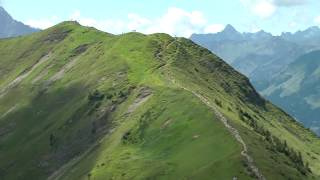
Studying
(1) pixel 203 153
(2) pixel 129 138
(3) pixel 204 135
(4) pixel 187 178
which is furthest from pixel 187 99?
(4) pixel 187 178

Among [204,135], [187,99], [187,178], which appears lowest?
[187,178]

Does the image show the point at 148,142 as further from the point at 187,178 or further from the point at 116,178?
the point at 187,178

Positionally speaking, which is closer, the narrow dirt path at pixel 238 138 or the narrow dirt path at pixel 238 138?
the narrow dirt path at pixel 238 138

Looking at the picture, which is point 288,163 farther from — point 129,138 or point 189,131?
point 129,138

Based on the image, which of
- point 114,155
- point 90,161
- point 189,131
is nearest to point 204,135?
point 189,131

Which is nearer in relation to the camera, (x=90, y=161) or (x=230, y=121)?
(x=230, y=121)

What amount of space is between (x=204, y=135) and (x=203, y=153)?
13.1 meters

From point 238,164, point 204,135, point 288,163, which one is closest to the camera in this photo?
point 238,164

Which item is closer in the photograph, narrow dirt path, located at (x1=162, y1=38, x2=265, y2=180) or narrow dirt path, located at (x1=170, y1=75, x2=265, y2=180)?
narrow dirt path, located at (x1=162, y1=38, x2=265, y2=180)

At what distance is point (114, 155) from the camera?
595ft

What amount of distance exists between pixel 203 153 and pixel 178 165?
6.94 meters

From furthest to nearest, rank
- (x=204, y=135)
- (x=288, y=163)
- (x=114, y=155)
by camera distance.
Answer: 1. (x=114, y=155)
2. (x=204, y=135)
3. (x=288, y=163)

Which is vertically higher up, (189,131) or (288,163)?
(189,131)

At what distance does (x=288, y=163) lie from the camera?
475 feet
